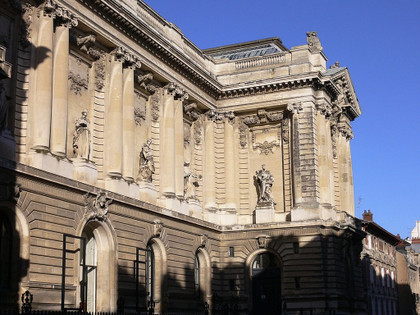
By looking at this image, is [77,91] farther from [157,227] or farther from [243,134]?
[243,134]

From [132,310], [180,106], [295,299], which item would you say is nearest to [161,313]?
[132,310]

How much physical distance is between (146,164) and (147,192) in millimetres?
1630

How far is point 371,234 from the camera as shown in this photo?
68.5 meters

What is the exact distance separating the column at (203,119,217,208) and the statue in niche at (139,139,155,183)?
26.8 ft

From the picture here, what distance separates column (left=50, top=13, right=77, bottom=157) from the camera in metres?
32.7

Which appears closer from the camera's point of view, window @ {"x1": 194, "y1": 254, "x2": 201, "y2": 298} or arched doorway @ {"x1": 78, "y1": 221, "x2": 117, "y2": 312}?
arched doorway @ {"x1": 78, "y1": 221, "x2": 117, "y2": 312}

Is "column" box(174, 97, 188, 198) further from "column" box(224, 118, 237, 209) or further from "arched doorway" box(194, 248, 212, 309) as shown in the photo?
"column" box(224, 118, 237, 209)

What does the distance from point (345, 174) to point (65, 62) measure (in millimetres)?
27418

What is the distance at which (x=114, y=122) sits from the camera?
124 ft

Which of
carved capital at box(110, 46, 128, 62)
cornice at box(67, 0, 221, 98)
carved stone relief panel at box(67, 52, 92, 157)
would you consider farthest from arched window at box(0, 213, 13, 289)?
carved capital at box(110, 46, 128, 62)

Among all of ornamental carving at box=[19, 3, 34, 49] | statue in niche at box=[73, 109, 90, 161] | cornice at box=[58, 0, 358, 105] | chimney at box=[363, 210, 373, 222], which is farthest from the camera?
chimney at box=[363, 210, 373, 222]

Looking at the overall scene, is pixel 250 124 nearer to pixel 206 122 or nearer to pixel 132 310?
pixel 206 122

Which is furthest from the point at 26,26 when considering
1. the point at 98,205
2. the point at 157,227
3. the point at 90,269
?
the point at 157,227

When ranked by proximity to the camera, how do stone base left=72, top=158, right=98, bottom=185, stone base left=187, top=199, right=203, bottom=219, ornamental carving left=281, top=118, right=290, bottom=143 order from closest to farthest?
stone base left=72, top=158, right=98, bottom=185 < stone base left=187, top=199, right=203, bottom=219 < ornamental carving left=281, top=118, right=290, bottom=143
